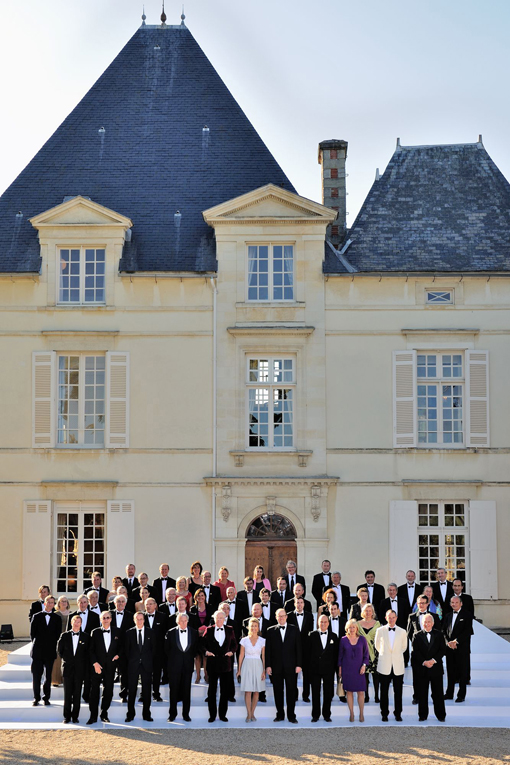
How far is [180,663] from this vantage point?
1158cm

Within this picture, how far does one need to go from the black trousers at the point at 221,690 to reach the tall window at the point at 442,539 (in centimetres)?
723

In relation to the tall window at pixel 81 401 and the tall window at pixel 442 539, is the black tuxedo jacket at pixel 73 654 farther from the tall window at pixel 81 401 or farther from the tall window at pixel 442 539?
the tall window at pixel 442 539

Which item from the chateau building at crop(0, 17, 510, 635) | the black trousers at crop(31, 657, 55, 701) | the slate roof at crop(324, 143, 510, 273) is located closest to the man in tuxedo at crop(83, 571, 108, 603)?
the black trousers at crop(31, 657, 55, 701)

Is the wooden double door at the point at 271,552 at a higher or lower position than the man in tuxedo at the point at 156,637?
higher

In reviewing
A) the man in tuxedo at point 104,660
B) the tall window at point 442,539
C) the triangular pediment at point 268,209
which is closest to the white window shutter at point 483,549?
the tall window at point 442,539

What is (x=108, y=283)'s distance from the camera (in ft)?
60.7

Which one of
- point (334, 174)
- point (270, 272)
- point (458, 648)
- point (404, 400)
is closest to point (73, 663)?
point (458, 648)

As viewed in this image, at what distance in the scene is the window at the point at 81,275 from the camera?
18594 millimetres

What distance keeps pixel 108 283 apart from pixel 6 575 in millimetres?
5746

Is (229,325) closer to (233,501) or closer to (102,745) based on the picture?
(233,501)

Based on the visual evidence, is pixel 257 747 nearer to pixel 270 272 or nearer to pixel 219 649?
pixel 219 649

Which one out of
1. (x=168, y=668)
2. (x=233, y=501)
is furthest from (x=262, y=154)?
(x=168, y=668)

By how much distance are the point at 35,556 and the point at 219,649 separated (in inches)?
291

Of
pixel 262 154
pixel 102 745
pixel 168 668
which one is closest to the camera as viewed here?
pixel 102 745
